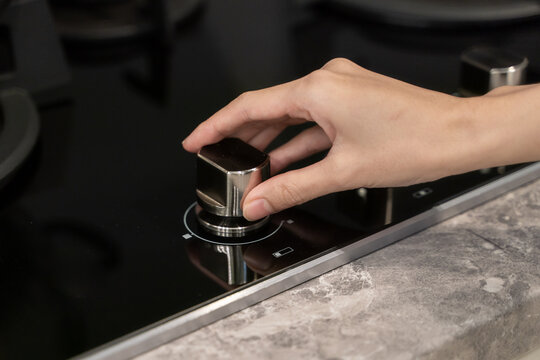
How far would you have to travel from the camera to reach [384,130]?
1.99 feet

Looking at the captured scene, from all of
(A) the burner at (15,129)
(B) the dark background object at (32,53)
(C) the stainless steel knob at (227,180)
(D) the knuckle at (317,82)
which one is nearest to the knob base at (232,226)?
(C) the stainless steel knob at (227,180)

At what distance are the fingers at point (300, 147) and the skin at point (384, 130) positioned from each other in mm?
66

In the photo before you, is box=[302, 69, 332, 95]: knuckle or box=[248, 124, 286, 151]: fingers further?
box=[248, 124, 286, 151]: fingers

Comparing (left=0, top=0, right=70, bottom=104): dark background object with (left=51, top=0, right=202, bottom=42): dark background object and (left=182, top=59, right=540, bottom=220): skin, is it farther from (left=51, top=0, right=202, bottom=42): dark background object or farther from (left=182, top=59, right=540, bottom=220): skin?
(left=182, top=59, right=540, bottom=220): skin

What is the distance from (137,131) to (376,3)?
1.42 feet

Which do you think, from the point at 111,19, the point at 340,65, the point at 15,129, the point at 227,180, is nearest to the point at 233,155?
the point at 227,180

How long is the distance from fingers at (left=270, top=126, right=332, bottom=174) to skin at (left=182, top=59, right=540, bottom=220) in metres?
0.07

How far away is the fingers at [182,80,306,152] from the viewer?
64cm

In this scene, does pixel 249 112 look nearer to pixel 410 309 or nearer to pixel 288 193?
pixel 288 193

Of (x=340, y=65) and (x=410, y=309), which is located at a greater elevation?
(x=340, y=65)

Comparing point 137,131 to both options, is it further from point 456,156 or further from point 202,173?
point 456,156

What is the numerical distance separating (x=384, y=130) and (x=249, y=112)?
0.12 meters

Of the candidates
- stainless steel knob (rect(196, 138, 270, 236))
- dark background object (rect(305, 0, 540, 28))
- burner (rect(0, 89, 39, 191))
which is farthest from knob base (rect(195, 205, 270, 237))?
dark background object (rect(305, 0, 540, 28))

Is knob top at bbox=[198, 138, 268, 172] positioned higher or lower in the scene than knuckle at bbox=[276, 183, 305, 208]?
higher
